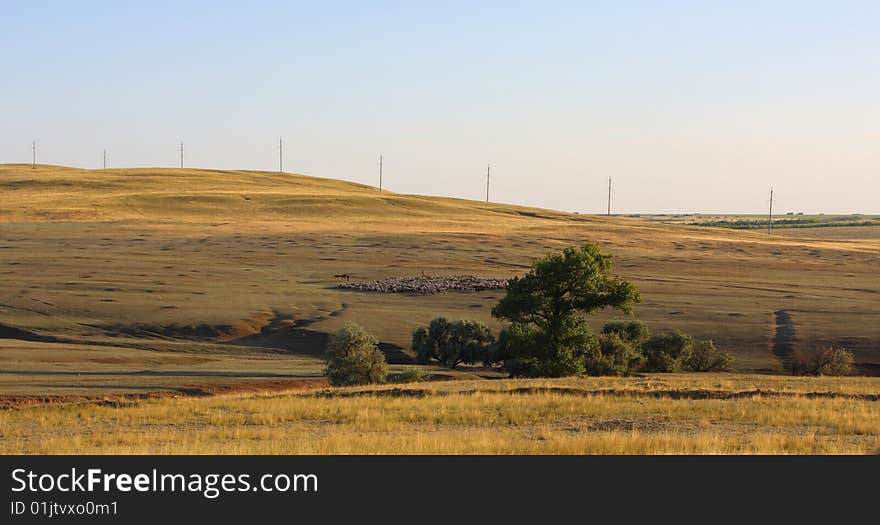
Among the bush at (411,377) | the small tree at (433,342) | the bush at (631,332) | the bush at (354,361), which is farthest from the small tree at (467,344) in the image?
the bush at (354,361)

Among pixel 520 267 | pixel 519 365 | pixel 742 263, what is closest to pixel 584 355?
pixel 519 365

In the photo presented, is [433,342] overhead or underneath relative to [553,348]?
underneath

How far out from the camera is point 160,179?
172625 mm

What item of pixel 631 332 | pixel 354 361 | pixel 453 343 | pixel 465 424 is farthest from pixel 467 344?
pixel 465 424

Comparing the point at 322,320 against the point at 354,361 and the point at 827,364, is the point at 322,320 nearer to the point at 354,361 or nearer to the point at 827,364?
the point at 354,361

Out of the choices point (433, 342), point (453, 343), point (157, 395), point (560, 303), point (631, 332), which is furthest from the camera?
point (631, 332)

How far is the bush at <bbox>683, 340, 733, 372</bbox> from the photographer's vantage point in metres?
45.8

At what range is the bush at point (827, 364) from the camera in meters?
44.2

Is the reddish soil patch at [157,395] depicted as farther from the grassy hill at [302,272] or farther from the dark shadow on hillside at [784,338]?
the dark shadow on hillside at [784,338]

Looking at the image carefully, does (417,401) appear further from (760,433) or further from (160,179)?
(160,179)

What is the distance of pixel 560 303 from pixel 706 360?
30.5ft

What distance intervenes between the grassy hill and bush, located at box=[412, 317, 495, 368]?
6.63ft

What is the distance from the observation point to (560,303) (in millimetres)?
40719

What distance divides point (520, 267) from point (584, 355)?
44.4 metres
